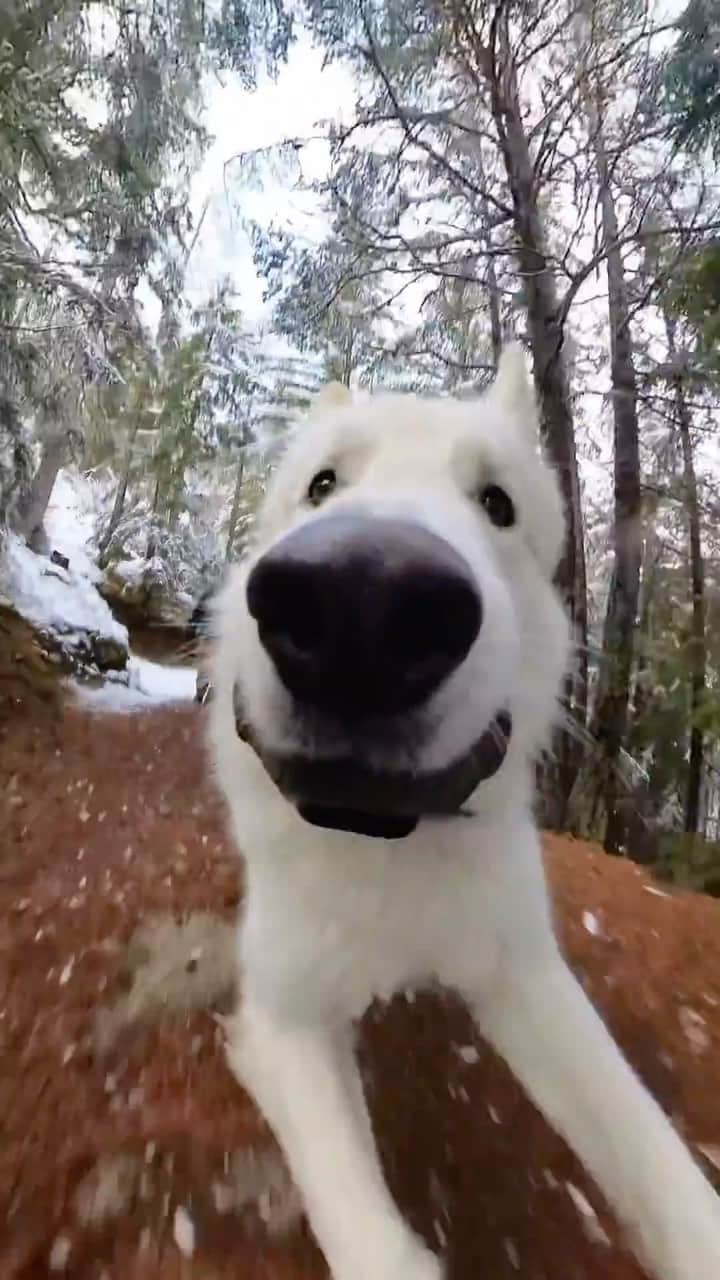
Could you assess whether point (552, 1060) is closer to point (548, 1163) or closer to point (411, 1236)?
point (548, 1163)

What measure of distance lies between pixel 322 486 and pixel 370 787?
349 mm

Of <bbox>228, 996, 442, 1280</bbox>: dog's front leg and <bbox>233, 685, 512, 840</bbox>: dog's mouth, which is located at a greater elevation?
<bbox>233, 685, 512, 840</bbox>: dog's mouth

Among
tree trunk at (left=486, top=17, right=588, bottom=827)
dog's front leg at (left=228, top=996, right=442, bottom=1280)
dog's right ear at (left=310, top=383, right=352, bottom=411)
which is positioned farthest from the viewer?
tree trunk at (left=486, top=17, right=588, bottom=827)

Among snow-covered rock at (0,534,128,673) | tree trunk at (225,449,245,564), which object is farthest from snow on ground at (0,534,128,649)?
tree trunk at (225,449,245,564)

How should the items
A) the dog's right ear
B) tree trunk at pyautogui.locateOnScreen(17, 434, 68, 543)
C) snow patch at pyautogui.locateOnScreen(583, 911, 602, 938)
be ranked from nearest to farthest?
the dog's right ear < snow patch at pyautogui.locateOnScreen(583, 911, 602, 938) < tree trunk at pyautogui.locateOnScreen(17, 434, 68, 543)

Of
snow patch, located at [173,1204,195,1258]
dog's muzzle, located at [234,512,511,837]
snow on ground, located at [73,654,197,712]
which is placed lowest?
snow patch, located at [173,1204,195,1258]

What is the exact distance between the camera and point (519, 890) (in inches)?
28.5

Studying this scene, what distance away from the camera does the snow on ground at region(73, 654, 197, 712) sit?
5.49 ft

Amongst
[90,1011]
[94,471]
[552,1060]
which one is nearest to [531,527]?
[552,1060]

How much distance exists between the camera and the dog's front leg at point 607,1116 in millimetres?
573

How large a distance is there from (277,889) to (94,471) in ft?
4.31

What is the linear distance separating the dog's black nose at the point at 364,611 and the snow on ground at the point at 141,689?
119 cm

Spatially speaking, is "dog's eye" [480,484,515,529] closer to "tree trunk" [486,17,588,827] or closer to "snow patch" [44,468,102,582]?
"tree trunk" [486,17,588,827]

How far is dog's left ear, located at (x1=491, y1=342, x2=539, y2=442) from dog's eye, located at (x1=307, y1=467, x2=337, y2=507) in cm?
26
